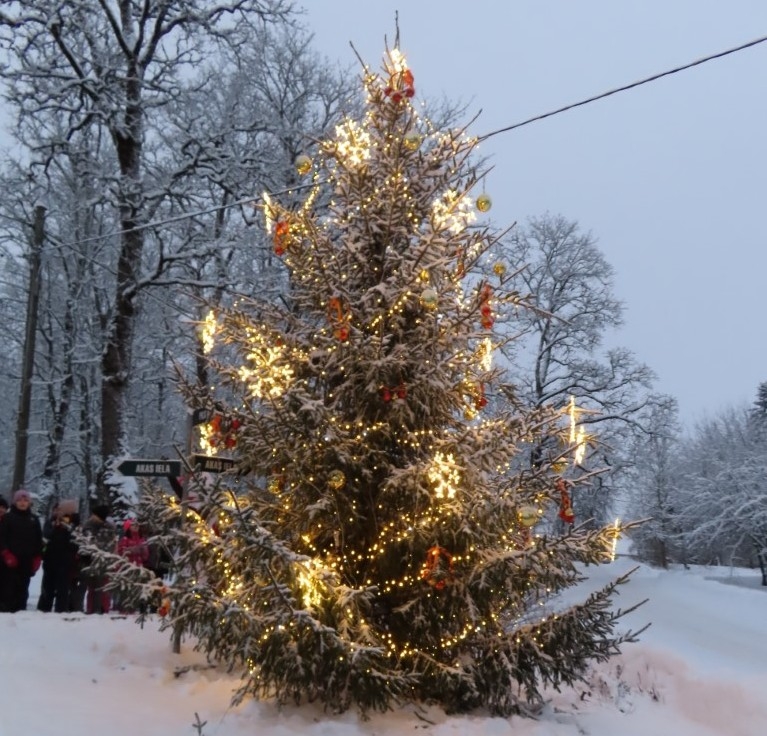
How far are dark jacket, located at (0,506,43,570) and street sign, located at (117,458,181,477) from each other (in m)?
3.46

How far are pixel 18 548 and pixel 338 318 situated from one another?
5.84 meters

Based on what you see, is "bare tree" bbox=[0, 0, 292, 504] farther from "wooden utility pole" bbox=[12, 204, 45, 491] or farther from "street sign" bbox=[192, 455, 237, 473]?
"street sign" bbox=[192, 455, 237, 473]

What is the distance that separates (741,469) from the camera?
42.7 m

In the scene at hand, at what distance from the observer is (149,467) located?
793 cm

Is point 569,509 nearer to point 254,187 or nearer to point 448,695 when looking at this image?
point 448,695

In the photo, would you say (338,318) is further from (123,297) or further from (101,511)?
(123,297)

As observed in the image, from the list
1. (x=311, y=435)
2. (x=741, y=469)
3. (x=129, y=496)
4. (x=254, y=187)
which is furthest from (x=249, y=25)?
(x=741, y=469)

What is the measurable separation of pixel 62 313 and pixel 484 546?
24061 mm

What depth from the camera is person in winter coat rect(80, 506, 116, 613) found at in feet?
35.4

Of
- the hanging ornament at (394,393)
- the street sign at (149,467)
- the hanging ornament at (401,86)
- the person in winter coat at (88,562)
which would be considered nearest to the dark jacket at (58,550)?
the person in winter coat at (88,562)

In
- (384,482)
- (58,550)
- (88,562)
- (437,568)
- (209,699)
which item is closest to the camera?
(437,568)

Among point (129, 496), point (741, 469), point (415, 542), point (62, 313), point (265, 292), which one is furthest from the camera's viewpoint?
point (741, 469)

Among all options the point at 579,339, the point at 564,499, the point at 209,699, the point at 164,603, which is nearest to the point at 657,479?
the point at 579,339

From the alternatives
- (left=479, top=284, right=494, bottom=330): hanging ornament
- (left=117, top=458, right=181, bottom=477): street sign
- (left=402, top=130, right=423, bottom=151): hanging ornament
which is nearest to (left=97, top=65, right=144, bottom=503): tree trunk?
(left=117, top=458, right=181, bottom=477): street sign
